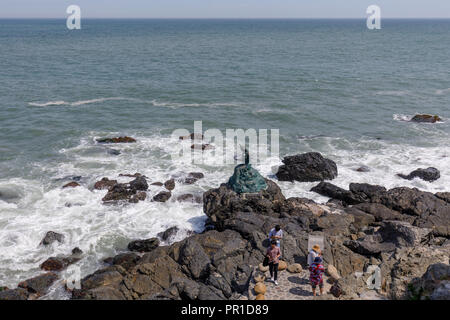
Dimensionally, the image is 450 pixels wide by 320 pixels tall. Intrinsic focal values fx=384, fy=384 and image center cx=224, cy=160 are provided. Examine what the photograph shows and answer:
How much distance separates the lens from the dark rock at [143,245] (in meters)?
22.1

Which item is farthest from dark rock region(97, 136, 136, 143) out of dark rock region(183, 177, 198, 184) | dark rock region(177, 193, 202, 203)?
dark rock region(177, 193, 202, 203)

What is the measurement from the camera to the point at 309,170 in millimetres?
30141

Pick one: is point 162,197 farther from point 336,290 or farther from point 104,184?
point 336,290

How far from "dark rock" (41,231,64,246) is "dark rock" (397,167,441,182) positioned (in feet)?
83.7

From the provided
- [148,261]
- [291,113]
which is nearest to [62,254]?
[148,261]

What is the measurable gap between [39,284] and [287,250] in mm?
12218

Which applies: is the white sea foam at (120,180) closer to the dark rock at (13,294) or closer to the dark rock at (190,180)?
the dark rock at (190,180)

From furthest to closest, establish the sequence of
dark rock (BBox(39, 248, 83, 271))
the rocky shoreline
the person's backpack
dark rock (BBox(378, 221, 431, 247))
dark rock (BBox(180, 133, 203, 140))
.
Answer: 1. dark rock (BBox(180, 133, 203, 140))
2. dark rock (BBox(39, 248, 83, 271))
3. dark rock (BBox(378, 221, 431, 247))
4. the person's backpack
5. the rocky shoreline

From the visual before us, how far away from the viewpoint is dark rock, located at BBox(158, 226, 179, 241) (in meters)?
23.3

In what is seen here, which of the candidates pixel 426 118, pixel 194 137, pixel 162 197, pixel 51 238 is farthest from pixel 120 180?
pixel 426 118

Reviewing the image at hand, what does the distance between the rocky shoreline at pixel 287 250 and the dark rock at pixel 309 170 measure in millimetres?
2948

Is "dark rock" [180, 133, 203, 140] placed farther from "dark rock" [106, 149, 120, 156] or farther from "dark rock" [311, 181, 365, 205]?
"dark rock" [311, 181, 365, 205]

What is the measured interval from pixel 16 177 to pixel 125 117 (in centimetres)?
1722
